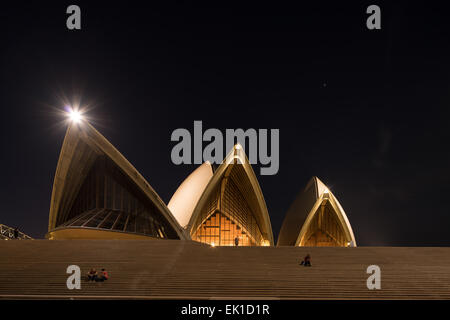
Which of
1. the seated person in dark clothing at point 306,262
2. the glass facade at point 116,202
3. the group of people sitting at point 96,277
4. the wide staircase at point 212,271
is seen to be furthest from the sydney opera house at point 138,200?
the seated person in dark clothing at point 306,262

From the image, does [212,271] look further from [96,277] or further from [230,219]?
[230,219]

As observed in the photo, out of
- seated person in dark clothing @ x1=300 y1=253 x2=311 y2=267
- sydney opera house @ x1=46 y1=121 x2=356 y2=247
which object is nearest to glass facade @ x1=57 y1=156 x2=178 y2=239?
sydney opera house @ x1=46 y1=121 x2=356 y2=247

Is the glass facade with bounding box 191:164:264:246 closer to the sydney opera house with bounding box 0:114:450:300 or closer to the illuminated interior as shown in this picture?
the illuminated interior

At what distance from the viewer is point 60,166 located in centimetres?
1634

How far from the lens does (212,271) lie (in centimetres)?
891

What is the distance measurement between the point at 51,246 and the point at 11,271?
2.89 meters

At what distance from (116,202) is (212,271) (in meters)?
10.1

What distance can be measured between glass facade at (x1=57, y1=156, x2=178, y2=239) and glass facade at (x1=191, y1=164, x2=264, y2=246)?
6.30 metres

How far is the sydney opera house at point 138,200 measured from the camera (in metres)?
15.6

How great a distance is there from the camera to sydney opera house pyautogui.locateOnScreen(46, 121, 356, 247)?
15.6 metres

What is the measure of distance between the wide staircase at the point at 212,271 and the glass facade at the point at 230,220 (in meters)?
11.6

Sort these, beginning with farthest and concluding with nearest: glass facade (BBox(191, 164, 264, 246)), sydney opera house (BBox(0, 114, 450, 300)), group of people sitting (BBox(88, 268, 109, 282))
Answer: glass facade (BBox(191, 164, 264, 246)) → group of people sitting (BBox(88, 268, 109, 282)) → sydney opera house (BBox(0, 114, 450, 300))
